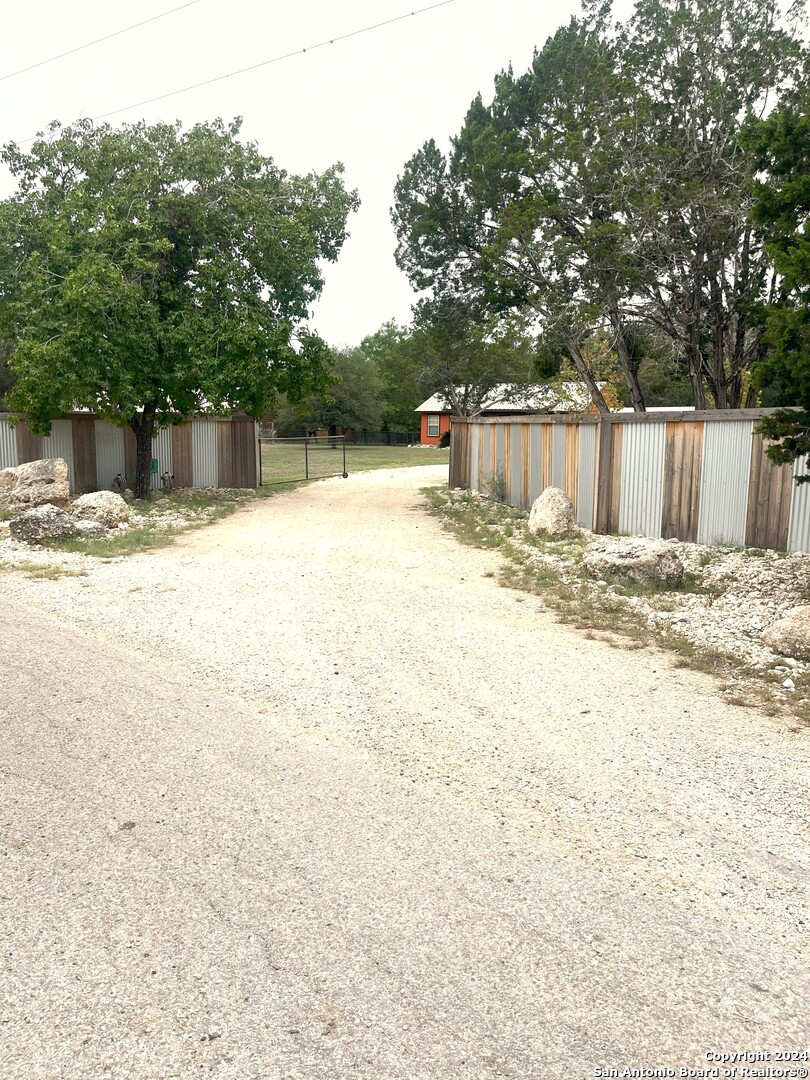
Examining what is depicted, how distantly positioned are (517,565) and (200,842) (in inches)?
306

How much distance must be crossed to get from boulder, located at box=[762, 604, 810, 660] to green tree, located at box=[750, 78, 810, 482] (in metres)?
1.80

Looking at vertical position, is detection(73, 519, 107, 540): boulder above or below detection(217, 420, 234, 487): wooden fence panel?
below

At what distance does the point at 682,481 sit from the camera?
11.5 m

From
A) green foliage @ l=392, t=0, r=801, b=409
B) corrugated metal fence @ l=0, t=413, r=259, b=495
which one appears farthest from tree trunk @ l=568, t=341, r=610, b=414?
corrugated metal fence @ l=0, t=413, r=259, b=495

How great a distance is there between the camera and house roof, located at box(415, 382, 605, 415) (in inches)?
1331

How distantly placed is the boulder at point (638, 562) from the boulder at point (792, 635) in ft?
6.92

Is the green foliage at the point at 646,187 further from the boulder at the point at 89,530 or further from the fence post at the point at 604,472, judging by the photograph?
the boulder at the point at 89,530

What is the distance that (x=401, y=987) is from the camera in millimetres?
2832

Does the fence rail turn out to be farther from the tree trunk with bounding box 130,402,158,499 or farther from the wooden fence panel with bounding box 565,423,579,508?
Answer: the wooden fence panel with bounding box 565,423,579,508

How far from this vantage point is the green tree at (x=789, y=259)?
7141 mm

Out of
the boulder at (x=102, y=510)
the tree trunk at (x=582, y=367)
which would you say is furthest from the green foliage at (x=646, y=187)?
the boulder at (x=102, y=510)

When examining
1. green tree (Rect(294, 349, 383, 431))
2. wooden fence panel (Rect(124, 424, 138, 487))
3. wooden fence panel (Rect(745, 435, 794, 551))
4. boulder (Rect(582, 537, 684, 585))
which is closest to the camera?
boulder (Rect(582, 537, 684, 585))

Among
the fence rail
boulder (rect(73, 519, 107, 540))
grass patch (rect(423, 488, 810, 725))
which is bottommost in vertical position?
grass patch (rect(423, 488, 810, 725))

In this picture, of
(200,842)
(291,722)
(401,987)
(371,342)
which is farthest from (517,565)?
(371,342)
